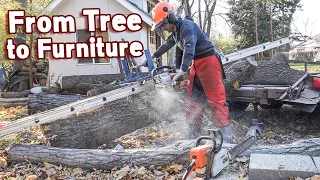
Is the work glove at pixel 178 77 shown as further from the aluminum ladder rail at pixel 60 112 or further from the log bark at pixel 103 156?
the log bark at pixel 103 156

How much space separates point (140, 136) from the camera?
5.69 metres

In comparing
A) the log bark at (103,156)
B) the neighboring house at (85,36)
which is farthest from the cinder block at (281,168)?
the neighboring house at (85,36)

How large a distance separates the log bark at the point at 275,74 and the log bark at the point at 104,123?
104 inches

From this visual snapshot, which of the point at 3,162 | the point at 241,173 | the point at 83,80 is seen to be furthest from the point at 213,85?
the point at 83,80

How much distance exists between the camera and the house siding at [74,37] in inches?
555

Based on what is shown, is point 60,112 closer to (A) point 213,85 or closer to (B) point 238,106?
(A) point 213,85

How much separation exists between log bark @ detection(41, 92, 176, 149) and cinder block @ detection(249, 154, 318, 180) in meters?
2.63

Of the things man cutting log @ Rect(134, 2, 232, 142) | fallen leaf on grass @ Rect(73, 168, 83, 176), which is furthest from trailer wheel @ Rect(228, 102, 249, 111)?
fallen leaf on grass @ Rect(73, 168, 83, 176)

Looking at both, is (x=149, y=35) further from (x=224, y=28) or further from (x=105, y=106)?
A: (x=224, y=28)

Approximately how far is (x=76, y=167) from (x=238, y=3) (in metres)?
23.3

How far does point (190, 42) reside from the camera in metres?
4.29

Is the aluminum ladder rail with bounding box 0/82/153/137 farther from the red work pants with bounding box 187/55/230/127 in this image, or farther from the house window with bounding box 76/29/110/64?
the house window with bounding box 76/29/110/64

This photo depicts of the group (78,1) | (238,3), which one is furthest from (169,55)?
(238,3)

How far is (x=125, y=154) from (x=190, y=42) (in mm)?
1708
